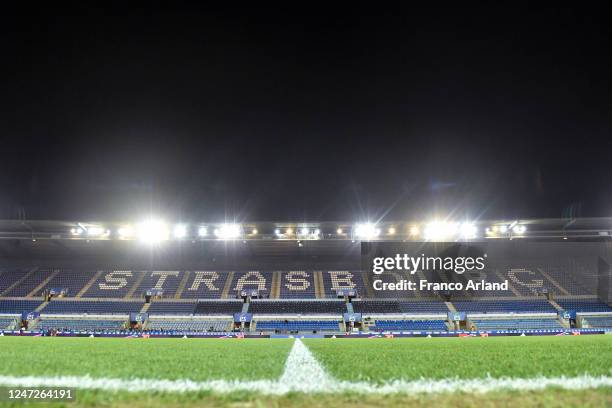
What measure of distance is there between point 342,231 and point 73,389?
29.9 metres

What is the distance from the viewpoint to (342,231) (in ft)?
105

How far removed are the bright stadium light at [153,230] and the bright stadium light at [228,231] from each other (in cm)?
476

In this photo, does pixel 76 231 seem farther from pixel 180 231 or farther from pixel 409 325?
pixel 409 325

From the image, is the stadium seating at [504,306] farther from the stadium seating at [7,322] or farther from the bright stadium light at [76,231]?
the stadium seating at [7,322]

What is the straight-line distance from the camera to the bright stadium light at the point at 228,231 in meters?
30.4

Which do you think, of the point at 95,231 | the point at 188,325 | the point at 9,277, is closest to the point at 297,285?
the point at 188,325

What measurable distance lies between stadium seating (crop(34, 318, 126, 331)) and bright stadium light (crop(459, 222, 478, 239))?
30768 millimetres

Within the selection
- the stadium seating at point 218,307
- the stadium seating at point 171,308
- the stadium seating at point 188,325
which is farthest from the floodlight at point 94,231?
the stadium seating at point 218,307

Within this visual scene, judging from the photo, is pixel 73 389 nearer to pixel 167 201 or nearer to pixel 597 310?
pixel 167 201

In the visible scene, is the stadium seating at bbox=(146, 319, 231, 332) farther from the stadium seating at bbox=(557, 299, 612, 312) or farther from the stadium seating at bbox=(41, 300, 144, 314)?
the stadium seating at bbox=(557, 299, 612, 312)

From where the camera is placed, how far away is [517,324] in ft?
91.8

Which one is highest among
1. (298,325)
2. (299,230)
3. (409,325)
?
(299,230)

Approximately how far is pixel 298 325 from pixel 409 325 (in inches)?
363

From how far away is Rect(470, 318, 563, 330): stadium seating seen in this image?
27380 mm
